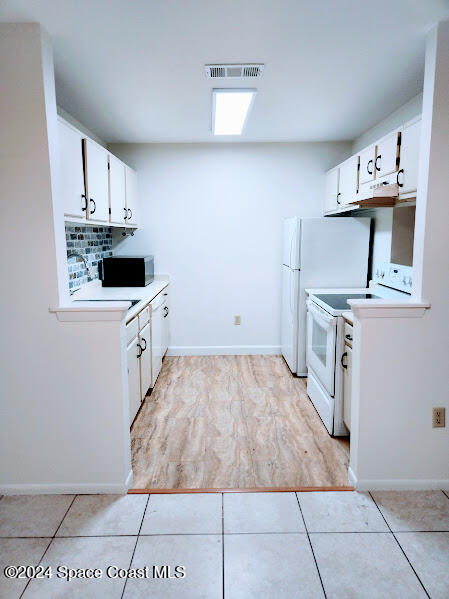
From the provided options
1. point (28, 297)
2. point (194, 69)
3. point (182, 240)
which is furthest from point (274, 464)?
point (182, 240)

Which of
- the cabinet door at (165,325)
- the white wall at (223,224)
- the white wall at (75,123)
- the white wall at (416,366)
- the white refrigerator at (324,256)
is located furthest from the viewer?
the white wall at (223,224)

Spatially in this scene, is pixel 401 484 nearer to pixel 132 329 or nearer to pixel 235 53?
pixel 132 329

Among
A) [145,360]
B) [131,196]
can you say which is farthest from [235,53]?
[145,360]

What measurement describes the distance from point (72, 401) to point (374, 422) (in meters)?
1.57

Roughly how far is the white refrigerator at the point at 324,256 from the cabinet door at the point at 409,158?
1.14m

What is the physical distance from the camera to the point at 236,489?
6.82ft

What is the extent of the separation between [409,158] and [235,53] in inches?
46.6

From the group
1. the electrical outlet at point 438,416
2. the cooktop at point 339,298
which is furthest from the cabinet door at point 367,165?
the electrical outlet at point 438,416

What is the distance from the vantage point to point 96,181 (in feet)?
9.29

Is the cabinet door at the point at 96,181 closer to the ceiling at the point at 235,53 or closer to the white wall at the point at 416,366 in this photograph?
the ceiling at the point at 235,53

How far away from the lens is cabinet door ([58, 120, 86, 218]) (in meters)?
2.22

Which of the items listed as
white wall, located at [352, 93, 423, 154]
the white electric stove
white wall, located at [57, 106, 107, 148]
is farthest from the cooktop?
white wall, located at [57, 106, 107, 148]

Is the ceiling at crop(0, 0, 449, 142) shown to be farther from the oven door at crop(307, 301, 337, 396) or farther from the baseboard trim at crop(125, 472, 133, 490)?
the baseboard trim at crop(125, 472, 133, 490)

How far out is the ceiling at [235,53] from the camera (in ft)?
5.65
